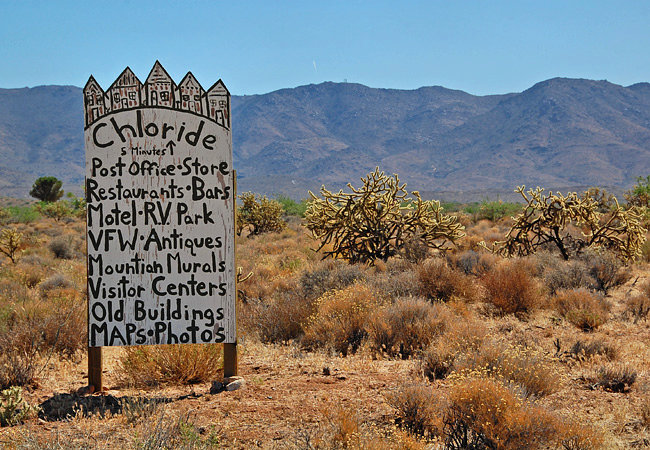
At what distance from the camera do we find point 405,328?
793 cm

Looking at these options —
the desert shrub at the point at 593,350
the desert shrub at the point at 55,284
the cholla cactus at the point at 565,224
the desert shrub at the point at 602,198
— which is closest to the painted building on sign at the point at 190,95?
the desert shrub at the point at 593,350

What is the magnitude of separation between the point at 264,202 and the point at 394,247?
17.9 m

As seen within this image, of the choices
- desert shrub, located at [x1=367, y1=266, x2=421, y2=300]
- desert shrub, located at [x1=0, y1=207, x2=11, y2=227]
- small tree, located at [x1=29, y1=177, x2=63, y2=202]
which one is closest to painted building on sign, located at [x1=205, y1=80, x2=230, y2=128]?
desert shrub, located at [x1=367, y1=266, x2=421, y2=300]

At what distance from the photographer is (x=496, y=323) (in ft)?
30.7

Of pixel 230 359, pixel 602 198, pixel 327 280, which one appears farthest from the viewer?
pixel 602 198

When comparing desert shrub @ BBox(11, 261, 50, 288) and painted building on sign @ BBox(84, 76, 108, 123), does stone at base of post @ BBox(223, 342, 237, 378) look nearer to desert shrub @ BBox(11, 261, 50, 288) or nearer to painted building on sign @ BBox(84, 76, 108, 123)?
painted building on sign @ BBox(84, 76, 108, 123)

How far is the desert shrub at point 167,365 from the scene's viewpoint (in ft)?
20.9

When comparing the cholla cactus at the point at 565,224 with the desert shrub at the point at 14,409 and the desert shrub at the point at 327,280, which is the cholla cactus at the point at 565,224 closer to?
the desert shrub at the point at 327,280

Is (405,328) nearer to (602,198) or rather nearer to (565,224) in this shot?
(565,224)

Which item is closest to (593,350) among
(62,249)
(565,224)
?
(565,224)

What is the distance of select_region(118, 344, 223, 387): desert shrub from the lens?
636 centimetres

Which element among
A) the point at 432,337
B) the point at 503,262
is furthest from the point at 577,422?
the point at 503,262

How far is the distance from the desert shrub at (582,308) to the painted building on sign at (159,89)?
7.14m

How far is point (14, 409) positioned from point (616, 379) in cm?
597
